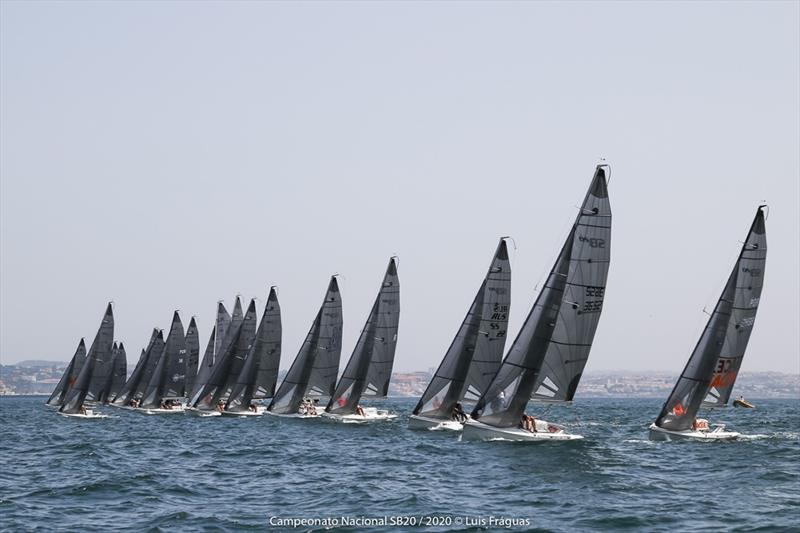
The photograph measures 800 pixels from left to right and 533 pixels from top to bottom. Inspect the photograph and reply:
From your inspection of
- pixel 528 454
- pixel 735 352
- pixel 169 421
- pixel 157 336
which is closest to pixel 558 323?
pixel 528 454

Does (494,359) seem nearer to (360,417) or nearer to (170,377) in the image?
(360,417)

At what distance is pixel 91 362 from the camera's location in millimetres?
67812

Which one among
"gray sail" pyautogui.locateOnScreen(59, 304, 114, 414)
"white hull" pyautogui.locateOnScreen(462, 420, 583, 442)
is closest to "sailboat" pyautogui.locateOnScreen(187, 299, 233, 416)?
"gray sail" pyautogui.locateOnScreen(59, 304, 114, 414)

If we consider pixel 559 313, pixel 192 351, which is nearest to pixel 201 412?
pixel 192 351

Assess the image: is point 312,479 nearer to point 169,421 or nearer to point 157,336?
point 169,421

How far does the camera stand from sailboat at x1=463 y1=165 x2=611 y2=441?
38.7 metres

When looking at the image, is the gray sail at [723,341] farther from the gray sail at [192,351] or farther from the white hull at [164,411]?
the gray sail at [192,351]

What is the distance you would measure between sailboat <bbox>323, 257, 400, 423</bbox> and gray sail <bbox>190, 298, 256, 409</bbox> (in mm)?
15586

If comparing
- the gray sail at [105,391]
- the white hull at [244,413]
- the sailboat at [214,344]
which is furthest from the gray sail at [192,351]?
the white hull at [244,413]

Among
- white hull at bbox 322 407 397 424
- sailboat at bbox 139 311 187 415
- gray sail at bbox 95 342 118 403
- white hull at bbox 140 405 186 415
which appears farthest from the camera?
gray sail at bbox 95 342 118 403

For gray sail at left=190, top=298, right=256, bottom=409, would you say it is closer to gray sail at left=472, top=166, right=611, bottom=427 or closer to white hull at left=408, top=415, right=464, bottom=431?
white hull at left=408, top=415, right=464, bottom=431

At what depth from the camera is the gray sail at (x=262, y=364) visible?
69000mm

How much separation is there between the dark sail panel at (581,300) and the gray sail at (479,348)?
9538 mm

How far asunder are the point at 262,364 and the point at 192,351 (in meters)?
17.9
